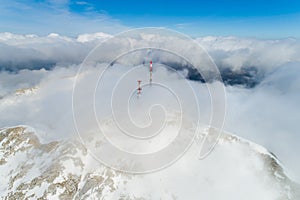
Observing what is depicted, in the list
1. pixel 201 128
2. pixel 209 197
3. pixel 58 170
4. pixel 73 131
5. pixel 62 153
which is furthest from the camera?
pixel 73 131

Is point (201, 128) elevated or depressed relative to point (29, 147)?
elevated

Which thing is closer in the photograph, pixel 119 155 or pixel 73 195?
pixel 73 195

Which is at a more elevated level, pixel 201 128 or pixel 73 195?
pixel 201 128

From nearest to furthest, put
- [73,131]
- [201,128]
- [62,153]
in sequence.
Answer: [62,153], [201,128], [73,131]

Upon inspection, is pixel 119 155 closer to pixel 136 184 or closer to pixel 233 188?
pixel 136 184

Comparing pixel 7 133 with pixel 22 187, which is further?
pixel 7 133

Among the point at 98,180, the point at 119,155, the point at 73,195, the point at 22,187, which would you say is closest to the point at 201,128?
the point at 119,155

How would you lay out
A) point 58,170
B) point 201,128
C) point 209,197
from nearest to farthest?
point 209,197 → point 58,170 → point 201,128

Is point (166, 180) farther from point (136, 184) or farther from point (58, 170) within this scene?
point (58, 170)

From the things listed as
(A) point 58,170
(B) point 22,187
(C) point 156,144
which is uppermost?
(C) point 156,144

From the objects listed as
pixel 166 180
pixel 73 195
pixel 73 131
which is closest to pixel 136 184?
pixel 166 180
